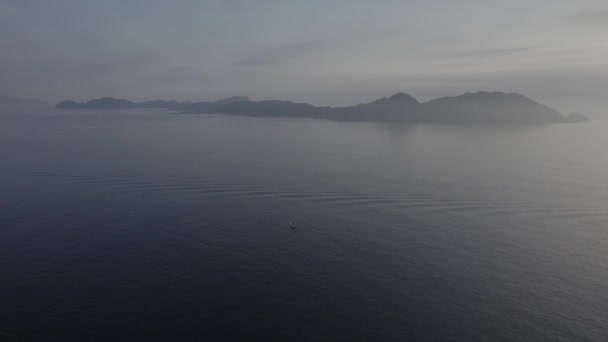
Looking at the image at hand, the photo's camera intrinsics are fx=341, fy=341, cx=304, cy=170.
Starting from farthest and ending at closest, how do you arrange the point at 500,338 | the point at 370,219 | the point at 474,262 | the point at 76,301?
the point at 370,219 < the point at 474,262 < the point at 76,301 < the point at 500,338

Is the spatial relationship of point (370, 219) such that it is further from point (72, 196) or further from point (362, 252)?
point (72, 196)

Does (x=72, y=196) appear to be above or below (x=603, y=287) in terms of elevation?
above

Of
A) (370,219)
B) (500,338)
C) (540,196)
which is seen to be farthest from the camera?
(540,196)

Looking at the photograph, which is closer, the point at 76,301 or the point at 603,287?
the point at 76,301

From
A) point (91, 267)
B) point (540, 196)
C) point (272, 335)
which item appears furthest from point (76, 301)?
point (540, 196)

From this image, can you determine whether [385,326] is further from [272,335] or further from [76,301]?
[76,301]

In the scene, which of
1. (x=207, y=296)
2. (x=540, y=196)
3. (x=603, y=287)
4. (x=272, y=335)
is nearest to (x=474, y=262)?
(x=603, y=287)
